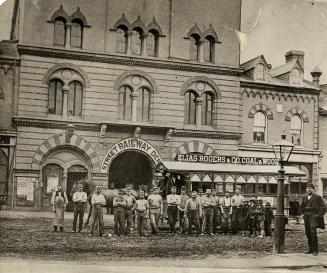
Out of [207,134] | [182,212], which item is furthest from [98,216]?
[207,134]

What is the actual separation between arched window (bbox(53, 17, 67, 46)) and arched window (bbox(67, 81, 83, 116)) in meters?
1.38

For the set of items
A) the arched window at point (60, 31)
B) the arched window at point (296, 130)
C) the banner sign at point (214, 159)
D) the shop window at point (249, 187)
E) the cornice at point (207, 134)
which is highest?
the arched window at point (60, 31)

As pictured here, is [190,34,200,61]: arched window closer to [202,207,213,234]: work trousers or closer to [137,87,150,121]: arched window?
[137,87,150,121]: arched window

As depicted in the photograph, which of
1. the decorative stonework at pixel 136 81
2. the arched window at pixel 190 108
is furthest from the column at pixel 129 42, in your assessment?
the arched window at pixel 190 108

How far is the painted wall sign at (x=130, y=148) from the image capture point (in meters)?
18.6

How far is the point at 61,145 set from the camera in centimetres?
1730

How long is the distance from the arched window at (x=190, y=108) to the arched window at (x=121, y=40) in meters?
3.35

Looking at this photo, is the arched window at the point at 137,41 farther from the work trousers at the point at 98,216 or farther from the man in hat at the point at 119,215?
the work trousers at the point at 98,216

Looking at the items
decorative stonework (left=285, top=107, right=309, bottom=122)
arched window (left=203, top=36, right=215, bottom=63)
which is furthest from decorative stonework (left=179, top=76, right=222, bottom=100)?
decorative stonework (left=285, top=107, right=309, bottom=122)

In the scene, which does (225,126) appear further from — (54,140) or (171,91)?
(54,140)

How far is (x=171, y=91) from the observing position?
20.0m

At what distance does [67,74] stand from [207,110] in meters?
5.91

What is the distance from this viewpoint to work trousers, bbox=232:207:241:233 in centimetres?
1667

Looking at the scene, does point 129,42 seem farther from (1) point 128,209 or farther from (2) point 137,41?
(1) point 128,209
